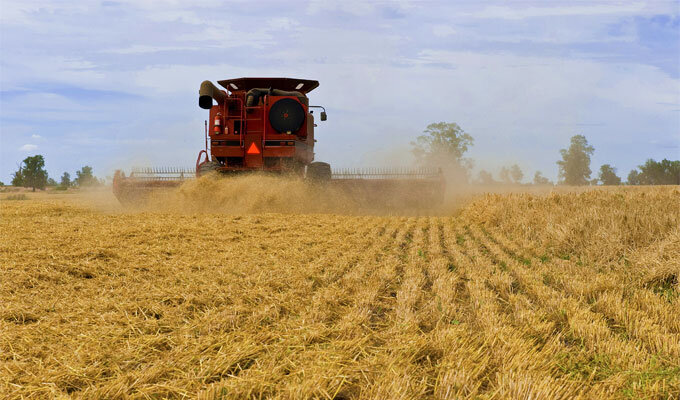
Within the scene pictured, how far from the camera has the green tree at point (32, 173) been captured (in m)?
42.7

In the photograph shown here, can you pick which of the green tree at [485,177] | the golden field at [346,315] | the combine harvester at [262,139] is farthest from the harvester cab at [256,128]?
the green tree at [485,177]

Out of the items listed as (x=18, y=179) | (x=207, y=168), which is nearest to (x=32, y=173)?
(x=18, y=179)

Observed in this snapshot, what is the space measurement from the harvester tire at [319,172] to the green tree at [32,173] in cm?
4069

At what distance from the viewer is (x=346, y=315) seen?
3.52 metres

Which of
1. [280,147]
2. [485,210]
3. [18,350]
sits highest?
[280,147]

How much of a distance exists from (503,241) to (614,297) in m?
3.94

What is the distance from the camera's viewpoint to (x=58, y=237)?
7113 millimetres

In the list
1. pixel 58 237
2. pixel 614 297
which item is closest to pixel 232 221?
pixel 58 237

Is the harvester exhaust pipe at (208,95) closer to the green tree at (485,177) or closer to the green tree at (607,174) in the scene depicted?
the green tree at (485,177)

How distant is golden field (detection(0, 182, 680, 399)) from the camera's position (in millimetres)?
2455

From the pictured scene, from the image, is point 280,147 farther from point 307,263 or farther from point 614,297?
point 614,297

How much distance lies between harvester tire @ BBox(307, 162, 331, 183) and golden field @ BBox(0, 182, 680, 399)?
17.7ft

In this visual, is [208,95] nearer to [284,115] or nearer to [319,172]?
[284,115]

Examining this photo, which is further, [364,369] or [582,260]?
[582,260]
